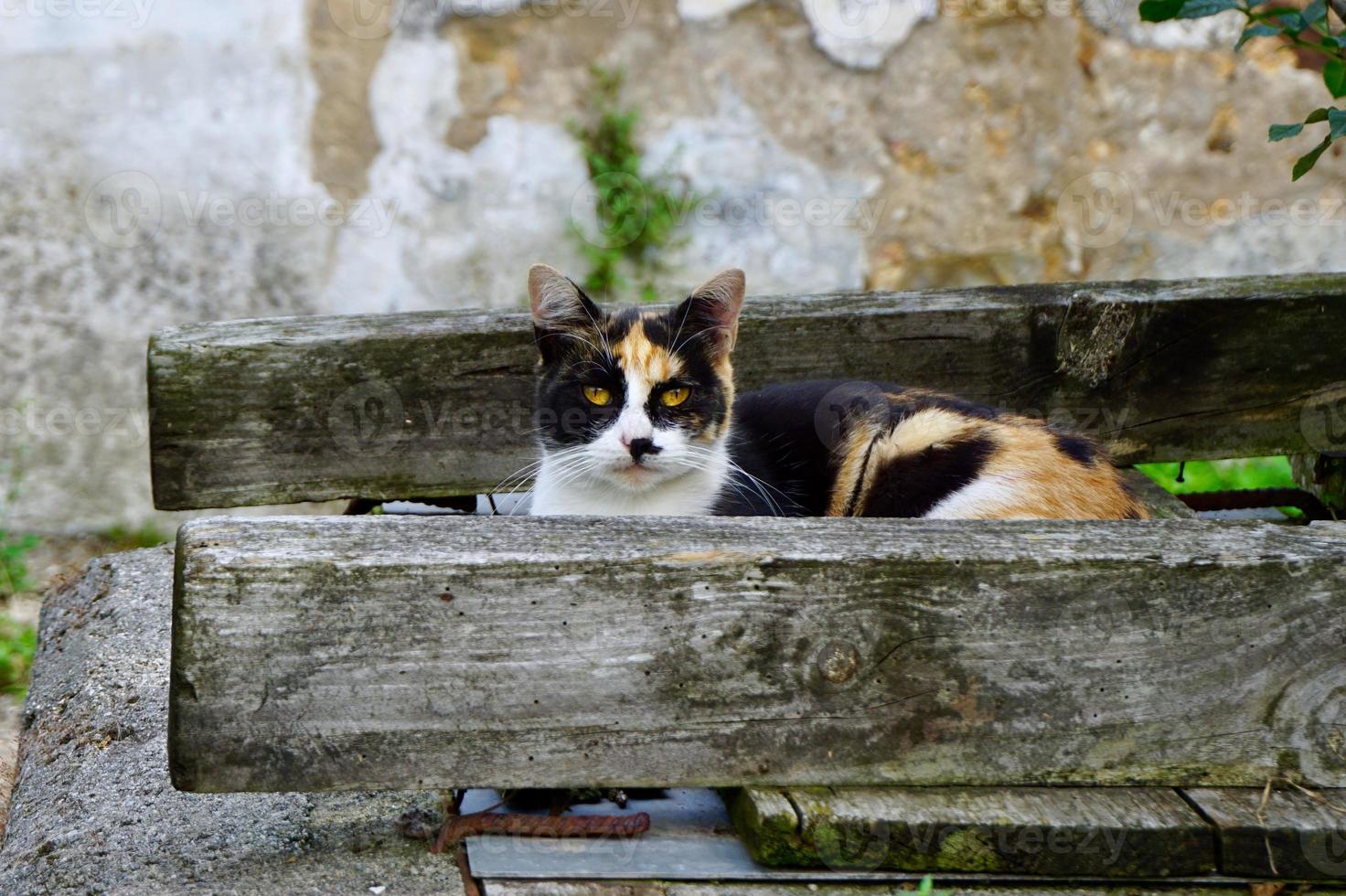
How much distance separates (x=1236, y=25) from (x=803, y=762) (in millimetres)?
3997

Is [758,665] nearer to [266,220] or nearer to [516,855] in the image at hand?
[516,855]

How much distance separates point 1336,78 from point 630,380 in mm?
1332

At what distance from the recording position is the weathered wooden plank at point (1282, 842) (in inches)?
60.5

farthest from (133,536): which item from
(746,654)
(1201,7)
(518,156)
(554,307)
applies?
(1201,7)

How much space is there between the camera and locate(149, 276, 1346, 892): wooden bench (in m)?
1.47

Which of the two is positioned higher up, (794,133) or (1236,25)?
(1236,25)

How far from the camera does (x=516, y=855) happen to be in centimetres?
156

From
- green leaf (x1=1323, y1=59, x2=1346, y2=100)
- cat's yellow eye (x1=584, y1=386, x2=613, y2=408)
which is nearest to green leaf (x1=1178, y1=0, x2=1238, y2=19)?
green leaf (x1=1323, y1=59, x2=1346, y2=100)

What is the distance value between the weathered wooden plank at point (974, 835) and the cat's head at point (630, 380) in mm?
1024

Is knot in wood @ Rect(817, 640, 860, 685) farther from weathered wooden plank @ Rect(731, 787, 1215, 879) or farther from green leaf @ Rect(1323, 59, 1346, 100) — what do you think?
green leaf @ Rect(1323, 59, 1346, 100)

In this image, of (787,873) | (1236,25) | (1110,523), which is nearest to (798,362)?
(1110,523)

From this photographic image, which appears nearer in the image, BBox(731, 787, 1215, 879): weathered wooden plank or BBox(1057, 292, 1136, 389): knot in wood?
BBox(731, 787, 1215, 879): weathered wooden plank

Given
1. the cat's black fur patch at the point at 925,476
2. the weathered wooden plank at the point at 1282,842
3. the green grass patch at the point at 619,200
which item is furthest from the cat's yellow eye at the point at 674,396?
the green grass patch at the point at 619,200

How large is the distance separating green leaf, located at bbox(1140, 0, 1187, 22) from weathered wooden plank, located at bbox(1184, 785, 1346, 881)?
1152mm
